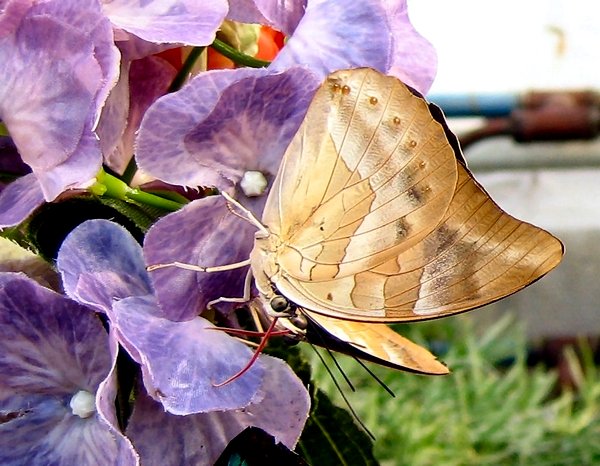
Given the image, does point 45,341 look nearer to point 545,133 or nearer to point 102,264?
point 102,264

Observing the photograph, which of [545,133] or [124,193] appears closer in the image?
[124,193]

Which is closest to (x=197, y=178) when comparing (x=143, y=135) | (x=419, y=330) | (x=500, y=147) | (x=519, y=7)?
(x=143, y=135)

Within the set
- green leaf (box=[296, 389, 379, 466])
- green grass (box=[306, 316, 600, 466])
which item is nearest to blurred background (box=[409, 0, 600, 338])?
green grass (box=[306, 316, 600, 466])

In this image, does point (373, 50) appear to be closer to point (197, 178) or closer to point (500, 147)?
point (197, 178)

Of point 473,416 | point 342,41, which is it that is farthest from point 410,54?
point 473,416

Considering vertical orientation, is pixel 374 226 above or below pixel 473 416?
above

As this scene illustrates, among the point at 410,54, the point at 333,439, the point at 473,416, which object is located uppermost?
the point at 410,54
